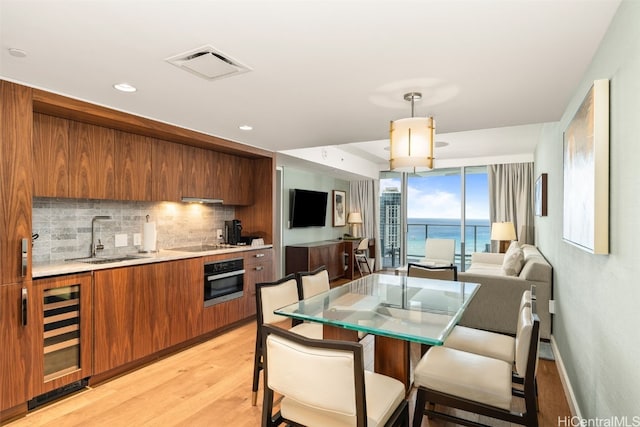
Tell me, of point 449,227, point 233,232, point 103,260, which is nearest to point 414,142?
point 103,260

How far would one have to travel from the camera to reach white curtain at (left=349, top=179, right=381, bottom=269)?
8.44 meters

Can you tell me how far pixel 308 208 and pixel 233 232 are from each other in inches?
96.4

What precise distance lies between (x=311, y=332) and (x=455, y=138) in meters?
4.06

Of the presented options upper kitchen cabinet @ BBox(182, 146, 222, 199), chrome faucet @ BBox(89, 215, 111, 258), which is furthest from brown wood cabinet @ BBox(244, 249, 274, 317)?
chrome faucet @ BBox(89, 215, 111, 258)

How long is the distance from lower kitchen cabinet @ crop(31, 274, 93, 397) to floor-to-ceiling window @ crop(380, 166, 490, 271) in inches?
255

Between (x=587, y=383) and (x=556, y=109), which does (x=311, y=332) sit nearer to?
(x=587, y=383)

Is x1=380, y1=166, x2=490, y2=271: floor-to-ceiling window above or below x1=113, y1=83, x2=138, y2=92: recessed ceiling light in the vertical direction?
below

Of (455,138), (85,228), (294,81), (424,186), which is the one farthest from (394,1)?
(424,186)

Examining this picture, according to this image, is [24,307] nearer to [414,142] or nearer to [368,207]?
[414,142]

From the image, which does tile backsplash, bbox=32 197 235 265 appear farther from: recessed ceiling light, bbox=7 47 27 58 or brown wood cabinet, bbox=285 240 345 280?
brown wood cabinet, bbox=285 240 345 280

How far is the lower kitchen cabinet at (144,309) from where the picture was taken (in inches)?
110

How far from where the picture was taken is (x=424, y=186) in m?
9.23

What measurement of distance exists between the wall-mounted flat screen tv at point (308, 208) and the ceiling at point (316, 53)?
135 inches

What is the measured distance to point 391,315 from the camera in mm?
2176
